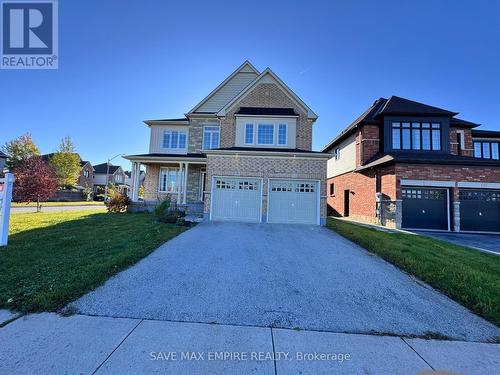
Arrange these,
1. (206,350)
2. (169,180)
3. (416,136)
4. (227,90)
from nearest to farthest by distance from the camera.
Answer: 1. (206,350)
2. (416,136)
3. (169,180)
4. (227,90)

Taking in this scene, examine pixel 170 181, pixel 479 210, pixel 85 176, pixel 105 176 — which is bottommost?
pixel 479 210

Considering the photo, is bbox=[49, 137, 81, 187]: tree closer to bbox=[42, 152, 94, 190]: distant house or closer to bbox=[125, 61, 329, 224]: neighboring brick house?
bbox=[42, 152, 94, 190]: distant house

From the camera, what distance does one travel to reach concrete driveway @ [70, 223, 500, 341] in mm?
3412

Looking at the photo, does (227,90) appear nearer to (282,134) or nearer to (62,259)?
(282,134)

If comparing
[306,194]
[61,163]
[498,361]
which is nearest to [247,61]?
[306,194]

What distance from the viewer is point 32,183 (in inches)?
653

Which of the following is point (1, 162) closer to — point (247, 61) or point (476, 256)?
point (247, 61)

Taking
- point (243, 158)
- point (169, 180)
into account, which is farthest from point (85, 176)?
point (243, 158)

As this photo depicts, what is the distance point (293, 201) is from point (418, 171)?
27.1 feet

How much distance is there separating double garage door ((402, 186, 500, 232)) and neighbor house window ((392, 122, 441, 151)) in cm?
370

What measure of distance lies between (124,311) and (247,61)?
18082 mm

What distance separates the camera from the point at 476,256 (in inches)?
294

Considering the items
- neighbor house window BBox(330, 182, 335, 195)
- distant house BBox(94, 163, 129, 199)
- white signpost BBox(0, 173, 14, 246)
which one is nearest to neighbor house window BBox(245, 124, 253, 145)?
white signpost BBox(0, 173, 14, 246)

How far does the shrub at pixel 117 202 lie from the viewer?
15578mm
